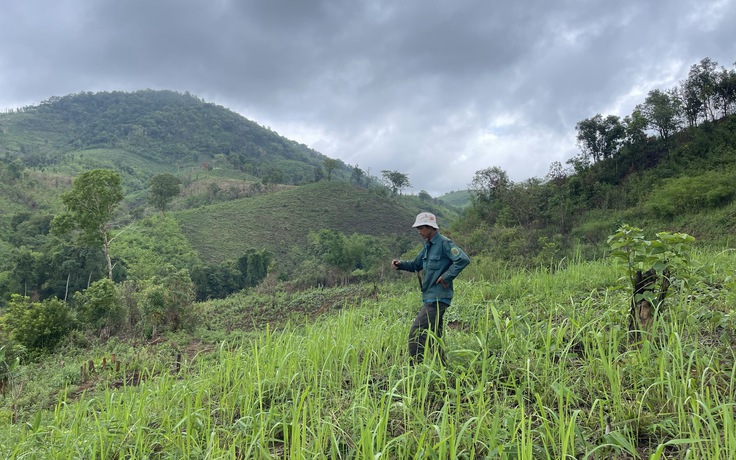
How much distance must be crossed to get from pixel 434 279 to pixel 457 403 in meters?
1.34

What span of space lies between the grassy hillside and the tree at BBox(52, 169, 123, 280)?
1934 centimetres

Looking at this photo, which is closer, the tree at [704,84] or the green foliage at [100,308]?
the green foliage at [100,308]

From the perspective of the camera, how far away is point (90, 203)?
786 inches

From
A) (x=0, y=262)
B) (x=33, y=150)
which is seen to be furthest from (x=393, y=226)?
(x=33, y=150)

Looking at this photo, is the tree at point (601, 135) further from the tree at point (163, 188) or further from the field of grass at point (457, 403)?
the tree at point (163, 188)

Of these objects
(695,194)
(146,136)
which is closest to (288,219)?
(695,194)

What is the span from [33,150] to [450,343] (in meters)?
106

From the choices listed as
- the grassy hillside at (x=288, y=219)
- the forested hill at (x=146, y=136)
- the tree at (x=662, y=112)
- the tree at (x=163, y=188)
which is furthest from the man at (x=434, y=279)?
the forested hill at (x=146, y=136)

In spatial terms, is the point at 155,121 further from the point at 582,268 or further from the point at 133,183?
the point at 582,268

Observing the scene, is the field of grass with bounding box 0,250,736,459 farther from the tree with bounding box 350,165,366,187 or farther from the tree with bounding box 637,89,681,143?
the tree with bounding box 350,165,366,187

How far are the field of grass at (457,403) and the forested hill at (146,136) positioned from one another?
201 ft

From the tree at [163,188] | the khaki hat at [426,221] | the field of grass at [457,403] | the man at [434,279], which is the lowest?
the field of grass at [457,403]

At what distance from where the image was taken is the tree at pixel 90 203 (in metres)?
19.6

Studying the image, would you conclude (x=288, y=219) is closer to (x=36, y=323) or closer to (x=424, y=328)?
(x=36, y=323)
